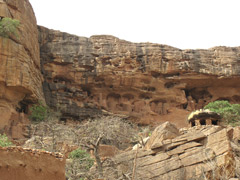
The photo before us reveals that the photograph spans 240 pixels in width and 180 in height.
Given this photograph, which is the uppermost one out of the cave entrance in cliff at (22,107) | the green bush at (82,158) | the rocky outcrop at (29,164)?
the rocky outcrop at (29,164)

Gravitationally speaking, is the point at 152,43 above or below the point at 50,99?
above

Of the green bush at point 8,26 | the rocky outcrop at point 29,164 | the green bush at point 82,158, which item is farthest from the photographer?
the green bush at point 8,26

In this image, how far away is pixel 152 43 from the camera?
3841cm

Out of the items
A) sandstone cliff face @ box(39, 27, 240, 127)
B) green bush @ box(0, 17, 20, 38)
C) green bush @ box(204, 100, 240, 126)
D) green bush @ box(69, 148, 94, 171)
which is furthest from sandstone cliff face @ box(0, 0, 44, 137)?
green bush @ box(204, 100, 240, 126)

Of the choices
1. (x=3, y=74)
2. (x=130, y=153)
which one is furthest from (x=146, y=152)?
(x=3, y=74)

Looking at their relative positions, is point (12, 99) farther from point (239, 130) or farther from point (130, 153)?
point (239, 130)

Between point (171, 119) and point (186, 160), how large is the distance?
73.5 feet

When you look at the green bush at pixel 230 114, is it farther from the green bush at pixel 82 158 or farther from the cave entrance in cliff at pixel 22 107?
the cave entrance in cliff at pixel 22 107

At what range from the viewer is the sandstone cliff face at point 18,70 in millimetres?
28828

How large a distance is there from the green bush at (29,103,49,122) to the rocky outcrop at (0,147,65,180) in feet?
67.2

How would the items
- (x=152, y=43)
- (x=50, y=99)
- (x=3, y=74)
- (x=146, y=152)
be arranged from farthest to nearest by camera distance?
1. (x=152, y=43)
2. (x=50, y=99)
3. (x=3, y=74)
4. (x=146, y=152)

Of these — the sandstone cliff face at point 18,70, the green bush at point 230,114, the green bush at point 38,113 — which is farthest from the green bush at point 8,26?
the green bush at point 230,114

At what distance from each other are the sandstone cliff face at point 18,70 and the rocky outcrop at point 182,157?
1264cm

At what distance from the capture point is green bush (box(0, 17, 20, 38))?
2895 centimetres
